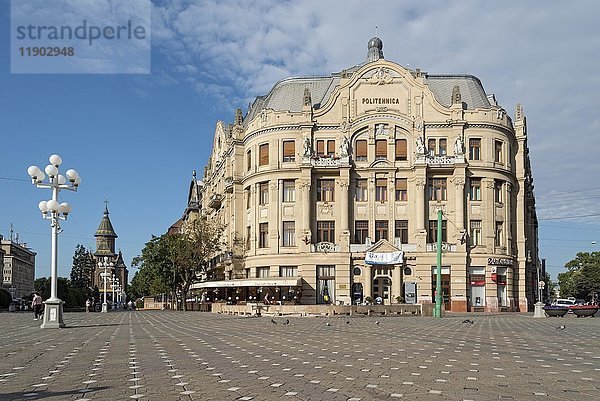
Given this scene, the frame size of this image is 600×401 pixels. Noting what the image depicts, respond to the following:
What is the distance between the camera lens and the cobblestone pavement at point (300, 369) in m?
11.1

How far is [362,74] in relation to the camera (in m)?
60.6

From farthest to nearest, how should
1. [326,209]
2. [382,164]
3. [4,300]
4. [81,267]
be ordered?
[81,267] < [4,300] < [326,209] < [382,164]

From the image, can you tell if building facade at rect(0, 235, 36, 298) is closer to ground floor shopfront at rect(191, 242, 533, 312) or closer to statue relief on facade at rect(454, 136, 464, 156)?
ground floor shopfront at rect(191, 242, 533, 312)

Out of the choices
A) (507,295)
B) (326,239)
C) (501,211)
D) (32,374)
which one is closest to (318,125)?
(326,239)

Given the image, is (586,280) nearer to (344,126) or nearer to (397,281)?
(397,281)

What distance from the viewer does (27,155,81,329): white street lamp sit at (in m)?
30.4

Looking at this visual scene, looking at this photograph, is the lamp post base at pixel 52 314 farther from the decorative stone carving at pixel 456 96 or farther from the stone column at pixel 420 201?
the decorative stone carving at pixel 456 96

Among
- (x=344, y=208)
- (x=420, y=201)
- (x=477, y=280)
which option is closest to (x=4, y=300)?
(x=344, y=208)

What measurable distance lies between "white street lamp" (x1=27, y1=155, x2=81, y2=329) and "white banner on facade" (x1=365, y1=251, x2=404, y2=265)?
31.2m

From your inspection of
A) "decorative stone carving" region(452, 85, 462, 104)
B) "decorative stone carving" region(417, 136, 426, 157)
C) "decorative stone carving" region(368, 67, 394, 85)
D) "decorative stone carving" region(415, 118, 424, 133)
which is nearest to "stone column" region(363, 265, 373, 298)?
"decorative stone carving" region(417, 136, 426, 157)

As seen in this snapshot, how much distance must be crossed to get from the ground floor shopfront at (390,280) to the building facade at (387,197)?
9 centimetres

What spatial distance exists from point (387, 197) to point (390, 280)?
24.0ft

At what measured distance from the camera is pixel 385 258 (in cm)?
5797

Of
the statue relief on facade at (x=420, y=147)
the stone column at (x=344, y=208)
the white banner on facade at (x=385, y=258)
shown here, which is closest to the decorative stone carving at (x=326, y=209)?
Result: the stone column at (x=344, y=208)
